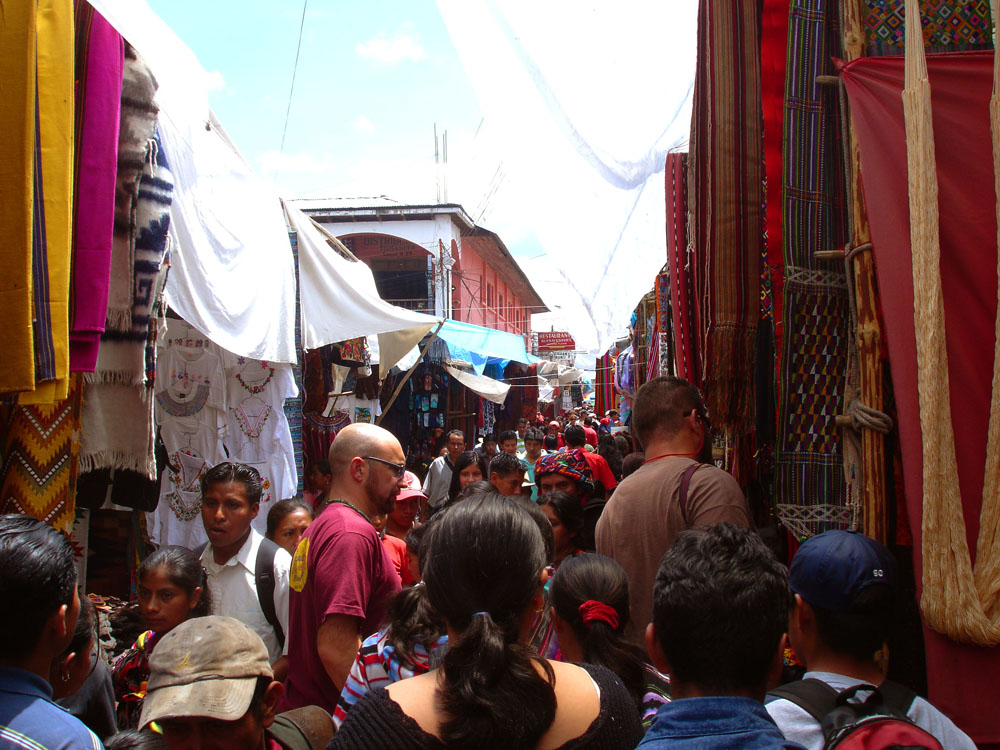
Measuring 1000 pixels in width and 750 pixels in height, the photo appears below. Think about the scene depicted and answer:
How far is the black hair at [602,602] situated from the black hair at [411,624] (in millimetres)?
478

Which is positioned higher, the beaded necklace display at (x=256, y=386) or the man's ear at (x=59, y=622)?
the beaded necklace display at (x=256, y=386)

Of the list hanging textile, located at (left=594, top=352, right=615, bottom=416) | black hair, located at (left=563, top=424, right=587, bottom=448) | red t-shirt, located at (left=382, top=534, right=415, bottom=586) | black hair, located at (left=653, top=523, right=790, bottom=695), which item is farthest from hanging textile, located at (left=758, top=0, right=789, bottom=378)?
hanging textile, located at (left=594, top=352, right=615, bottom=416)

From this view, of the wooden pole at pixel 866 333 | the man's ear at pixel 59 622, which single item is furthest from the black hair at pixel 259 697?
the wooden pole at pixel 866 333

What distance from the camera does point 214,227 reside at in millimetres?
3824

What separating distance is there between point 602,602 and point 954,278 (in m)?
1.27

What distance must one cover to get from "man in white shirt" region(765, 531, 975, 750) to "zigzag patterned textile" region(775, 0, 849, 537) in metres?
0.63

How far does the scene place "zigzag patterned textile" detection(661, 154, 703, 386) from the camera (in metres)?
3.47

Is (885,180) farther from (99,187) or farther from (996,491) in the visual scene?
(99,187)

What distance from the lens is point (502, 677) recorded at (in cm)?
141

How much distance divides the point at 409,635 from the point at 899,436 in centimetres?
141

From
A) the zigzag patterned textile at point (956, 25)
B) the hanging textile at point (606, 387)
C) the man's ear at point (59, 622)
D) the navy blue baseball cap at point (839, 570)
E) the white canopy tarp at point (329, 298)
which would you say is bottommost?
the hanging textile at point (606, 387)

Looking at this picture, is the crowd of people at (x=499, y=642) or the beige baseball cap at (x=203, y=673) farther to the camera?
the beige baseball cap at (x=203, y=673)

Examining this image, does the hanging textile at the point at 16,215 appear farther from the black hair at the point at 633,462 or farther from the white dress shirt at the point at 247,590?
the black hair at the point at 633,462

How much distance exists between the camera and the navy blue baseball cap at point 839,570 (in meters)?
1.86
